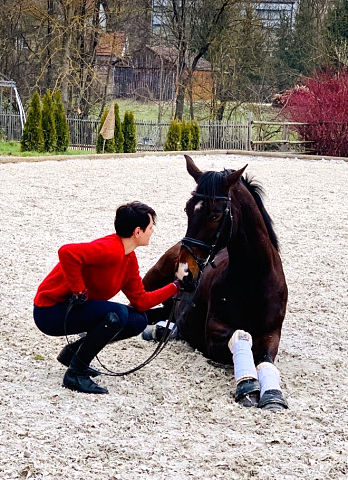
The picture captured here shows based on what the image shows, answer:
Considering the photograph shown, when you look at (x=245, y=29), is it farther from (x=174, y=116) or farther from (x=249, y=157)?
(x=249, y=157)

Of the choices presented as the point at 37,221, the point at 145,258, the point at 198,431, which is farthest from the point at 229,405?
the point at 37,221

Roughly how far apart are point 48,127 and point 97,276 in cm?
1597

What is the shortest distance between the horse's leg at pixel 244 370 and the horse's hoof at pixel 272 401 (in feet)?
0.18

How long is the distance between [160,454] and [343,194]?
10.6 m

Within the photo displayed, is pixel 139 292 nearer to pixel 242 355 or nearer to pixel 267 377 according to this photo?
pixel 242 355

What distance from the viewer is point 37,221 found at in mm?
9570

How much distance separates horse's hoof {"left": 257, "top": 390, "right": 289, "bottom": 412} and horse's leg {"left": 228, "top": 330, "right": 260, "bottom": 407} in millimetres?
54

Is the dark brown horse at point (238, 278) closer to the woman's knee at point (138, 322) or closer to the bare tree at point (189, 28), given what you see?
the woman's knee at point (138, 322)

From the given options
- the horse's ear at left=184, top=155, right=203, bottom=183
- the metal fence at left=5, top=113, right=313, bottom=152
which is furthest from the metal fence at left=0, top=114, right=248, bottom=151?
the horse's ear at left=184, top=155, right=203, bottom=183

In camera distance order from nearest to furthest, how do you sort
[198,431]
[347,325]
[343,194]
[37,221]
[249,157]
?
1. [198,431]
2. [347,325]
3. [37,221]
4. [343,194]
5. [249,157]

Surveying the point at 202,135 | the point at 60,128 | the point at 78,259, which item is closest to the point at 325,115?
the point at 202,135

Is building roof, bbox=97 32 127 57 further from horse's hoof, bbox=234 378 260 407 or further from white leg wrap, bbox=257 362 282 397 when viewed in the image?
horse's hoof, bbox=234 378 260 407

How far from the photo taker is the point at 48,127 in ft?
63.6

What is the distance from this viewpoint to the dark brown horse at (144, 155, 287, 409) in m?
3.94
